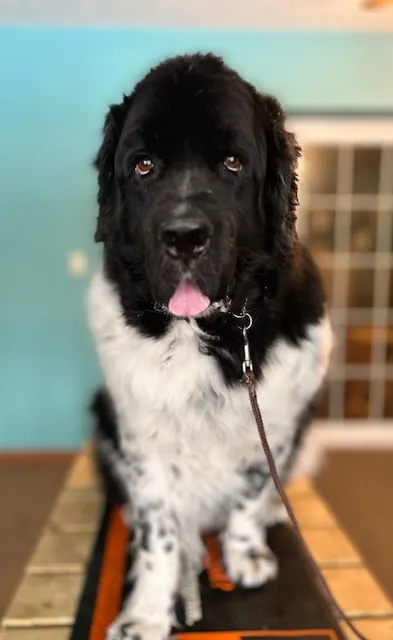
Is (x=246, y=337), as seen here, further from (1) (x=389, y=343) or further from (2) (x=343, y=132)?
(1) (x=389, y=343)

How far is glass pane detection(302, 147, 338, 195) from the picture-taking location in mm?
4273

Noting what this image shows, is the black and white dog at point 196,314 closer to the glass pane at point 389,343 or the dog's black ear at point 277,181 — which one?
the dog's black ear at point 277,181

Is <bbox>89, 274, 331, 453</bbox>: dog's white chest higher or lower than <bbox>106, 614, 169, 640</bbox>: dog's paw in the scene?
higher

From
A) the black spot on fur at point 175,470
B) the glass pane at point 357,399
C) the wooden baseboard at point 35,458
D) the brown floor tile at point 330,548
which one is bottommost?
the wooden baseboard at point 35,458

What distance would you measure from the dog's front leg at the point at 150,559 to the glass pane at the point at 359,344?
3.14 metres

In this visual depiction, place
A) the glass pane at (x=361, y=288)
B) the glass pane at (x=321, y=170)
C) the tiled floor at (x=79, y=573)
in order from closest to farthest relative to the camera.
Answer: the tiled floor at (x=79, y=573)
the glass pane at (x=321, y=170)
the glass pane at (x=361, y=288)

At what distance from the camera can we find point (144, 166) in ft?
4.34

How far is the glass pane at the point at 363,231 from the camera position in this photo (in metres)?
4.37

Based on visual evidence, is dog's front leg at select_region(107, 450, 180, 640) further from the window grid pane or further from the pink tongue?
the window grid pane

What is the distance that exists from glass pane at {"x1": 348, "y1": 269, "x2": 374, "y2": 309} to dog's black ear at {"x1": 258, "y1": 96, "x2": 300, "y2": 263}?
3.15 meters

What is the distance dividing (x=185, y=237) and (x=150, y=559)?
870mm

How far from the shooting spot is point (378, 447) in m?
4.41

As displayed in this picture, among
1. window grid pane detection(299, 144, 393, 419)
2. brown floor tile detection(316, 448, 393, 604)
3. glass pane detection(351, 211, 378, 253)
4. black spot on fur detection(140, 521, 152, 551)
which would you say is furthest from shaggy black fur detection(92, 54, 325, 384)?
glass pane detection(351, 211, 378, 253)

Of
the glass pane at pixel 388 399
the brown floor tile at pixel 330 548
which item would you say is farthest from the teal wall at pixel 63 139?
the brown floor tile at pixel 330 548
